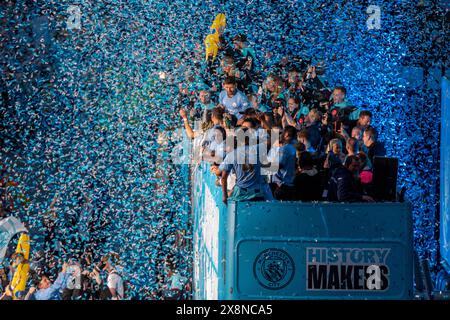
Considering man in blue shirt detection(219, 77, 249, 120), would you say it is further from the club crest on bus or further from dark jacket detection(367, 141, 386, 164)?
the club crest on bus

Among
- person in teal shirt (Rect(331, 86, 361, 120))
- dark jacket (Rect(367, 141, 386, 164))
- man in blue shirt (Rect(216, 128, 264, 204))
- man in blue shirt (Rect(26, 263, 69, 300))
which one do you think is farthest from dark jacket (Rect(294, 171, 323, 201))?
man in blue shirt (Rect(26, 263, 69, 300))

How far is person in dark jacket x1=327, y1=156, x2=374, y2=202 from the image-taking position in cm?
813

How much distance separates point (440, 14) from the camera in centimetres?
1473

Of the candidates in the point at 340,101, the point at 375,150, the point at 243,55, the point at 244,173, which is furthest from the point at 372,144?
the point at 243,55

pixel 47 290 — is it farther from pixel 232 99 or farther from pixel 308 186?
pixel 308 186

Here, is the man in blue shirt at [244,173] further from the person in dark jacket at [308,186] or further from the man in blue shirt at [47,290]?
the man in blue shirt at [47,290]

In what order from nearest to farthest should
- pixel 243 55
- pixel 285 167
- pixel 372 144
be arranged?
pixel 285 167
pixel 372 144
pixel 243 55

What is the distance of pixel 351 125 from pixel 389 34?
4969mm

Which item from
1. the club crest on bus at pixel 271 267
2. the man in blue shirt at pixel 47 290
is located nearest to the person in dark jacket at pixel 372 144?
the club crest on bus at pixel 271 267

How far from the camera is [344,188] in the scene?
8141 mm

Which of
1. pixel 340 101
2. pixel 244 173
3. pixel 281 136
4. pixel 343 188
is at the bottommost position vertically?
pixel 343 188

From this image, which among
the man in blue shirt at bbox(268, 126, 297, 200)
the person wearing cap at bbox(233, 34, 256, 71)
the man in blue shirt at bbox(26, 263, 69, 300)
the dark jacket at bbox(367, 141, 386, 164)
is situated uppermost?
the person wearing cap at bbox(233, 34, 256, 71)

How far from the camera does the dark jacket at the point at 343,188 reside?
813 cm
